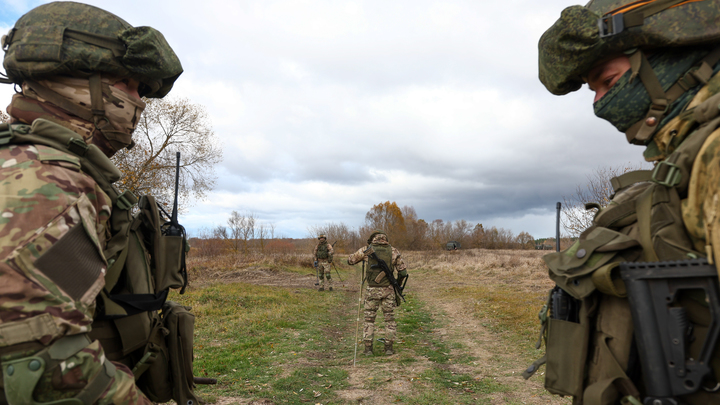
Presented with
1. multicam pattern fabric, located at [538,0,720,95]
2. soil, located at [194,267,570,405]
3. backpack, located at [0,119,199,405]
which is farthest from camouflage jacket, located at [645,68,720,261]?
soil, located at [194,267,570,405]

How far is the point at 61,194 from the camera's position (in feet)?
4.58

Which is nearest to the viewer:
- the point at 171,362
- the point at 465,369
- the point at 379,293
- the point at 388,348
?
the point at 171,362

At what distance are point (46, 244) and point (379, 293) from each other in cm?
778

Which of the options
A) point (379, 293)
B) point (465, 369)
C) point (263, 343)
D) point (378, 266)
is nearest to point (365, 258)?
point (378, 266)

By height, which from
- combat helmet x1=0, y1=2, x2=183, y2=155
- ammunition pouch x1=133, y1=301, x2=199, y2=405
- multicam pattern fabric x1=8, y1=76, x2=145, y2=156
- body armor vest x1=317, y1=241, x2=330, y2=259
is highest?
combat helmet x1=0, y1=2, x2=183, y2=155

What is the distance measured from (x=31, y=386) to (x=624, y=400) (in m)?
2.25

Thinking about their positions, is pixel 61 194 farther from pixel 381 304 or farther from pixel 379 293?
pixel 381 304

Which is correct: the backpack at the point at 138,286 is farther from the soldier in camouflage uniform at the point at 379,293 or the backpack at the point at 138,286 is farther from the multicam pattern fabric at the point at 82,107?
the soldier in camouflage uniform at the point at 379,293

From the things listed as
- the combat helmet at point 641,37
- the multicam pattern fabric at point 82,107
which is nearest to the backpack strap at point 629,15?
the combat helmet at point 641,37

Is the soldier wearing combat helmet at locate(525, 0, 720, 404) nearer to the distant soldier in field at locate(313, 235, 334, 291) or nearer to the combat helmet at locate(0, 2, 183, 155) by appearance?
the combat helmet at locate(0, 2, 183, 155)

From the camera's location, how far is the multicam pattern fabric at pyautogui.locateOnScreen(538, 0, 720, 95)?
1706mm

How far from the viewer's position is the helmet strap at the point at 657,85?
1.73 meters

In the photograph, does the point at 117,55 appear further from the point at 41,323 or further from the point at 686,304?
the point at 686,304

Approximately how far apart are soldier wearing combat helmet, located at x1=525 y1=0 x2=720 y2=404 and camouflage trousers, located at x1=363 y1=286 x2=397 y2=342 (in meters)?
6.46
